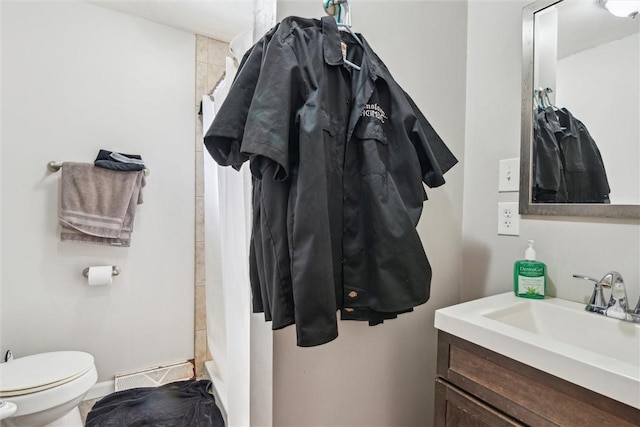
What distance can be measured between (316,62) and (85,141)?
1722 millimetres

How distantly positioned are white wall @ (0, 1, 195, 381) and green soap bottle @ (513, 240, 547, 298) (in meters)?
1.84

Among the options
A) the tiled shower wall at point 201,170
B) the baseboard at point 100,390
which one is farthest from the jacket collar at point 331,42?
→ the baseboard at point 100,390

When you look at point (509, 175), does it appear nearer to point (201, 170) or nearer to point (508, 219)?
point (508, 219)

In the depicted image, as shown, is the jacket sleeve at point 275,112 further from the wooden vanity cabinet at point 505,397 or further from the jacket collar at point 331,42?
the wooden vanity cabinet at point 505,397

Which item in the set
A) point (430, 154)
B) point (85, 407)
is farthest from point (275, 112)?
point (85, 407)

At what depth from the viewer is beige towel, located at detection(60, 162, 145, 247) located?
5.49ft

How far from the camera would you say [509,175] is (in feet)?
3.63

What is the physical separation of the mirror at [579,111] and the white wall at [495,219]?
0.15 ft

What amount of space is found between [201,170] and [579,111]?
1.95 meters

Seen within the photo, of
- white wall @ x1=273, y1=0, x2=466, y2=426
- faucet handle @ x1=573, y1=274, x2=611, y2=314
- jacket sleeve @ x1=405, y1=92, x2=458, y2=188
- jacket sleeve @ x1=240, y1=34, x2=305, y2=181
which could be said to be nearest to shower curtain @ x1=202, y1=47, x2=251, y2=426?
white wall @ x1=273, y1=0, x2=466, y2=426

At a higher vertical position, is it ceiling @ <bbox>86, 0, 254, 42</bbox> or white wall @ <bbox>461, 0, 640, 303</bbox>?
ceiling @ <bbox>86, 0, 254, 42</bbox>

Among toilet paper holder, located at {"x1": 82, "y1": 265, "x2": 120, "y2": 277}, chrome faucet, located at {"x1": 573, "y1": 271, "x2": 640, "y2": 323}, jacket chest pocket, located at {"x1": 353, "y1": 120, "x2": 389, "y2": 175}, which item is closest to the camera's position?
jacket chest pocket, located at {"x1": 353, "y1": 120, "x2": 389, "y2": 175}

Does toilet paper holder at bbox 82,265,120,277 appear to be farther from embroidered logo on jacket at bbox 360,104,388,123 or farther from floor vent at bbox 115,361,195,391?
embroidered logo on jacket at bbox 360,104,388,123

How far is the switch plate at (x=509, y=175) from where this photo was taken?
3.56ft
